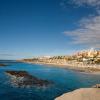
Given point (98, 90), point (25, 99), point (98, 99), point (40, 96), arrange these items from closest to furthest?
point (98, 99), point (98, 90), point (25, 99), point (40, 96)

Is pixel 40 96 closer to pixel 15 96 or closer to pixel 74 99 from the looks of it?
pixel 15 96

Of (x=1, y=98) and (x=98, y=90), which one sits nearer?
(x=98, y=90)

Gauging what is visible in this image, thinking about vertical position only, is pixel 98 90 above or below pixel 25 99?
above

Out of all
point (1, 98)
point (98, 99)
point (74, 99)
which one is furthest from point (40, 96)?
point (98, 99)

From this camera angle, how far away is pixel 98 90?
28578mm

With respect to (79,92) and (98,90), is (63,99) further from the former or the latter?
(98,90)

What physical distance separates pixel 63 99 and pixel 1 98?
37.4ft

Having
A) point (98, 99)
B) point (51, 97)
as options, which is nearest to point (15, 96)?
point (51, 97)

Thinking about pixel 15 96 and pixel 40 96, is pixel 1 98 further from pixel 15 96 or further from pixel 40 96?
pixel 40 96

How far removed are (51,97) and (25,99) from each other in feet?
14.6

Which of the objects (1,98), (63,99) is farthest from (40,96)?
(63,99)

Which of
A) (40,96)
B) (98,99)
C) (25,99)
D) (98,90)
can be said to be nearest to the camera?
(98,99)

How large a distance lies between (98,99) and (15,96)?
1645 cm

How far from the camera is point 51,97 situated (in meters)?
36.4
